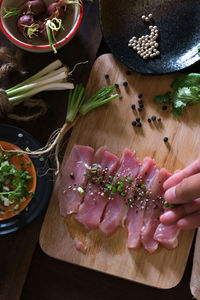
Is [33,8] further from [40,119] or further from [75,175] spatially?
[75,175]

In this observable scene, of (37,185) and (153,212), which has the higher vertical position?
(37,185)

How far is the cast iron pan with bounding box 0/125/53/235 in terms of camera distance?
2777mm

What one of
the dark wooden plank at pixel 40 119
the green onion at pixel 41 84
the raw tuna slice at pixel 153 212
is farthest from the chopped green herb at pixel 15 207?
the raw tuna slice at pixel 153 212

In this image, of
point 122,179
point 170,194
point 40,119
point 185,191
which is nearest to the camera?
point 185,191

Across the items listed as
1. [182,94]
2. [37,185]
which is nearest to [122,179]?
[37,185]

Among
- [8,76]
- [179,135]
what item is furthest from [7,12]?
[179,135]

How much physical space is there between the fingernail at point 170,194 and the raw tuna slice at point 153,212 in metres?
0.16

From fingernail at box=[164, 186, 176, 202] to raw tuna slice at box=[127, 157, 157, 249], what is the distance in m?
0.23

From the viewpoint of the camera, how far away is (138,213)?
112 inches

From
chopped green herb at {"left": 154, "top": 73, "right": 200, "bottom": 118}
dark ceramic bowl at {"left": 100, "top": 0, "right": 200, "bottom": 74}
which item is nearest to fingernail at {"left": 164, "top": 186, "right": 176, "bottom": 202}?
chopped green herb at {"left": 154, "top": 73, "right": 200, "bottom": 118}

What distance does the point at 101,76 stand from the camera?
3.00 meters

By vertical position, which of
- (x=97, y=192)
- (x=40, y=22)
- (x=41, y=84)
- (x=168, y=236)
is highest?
(x=40, y=22)

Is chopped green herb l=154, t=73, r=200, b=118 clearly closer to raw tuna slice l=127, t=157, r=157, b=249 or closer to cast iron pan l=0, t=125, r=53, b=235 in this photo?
raw tuna slice l=127, t=157, r=157, b=249

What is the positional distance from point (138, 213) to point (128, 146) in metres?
0.48
